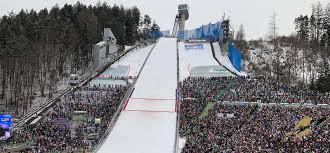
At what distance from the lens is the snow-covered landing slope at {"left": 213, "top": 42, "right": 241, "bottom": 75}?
65.8 metres

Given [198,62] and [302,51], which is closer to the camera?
[198,62]

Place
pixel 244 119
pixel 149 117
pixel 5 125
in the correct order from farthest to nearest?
1. pixel 149 117
2. pixel 244 119
3. pixel 5 125

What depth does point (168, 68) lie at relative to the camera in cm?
6359

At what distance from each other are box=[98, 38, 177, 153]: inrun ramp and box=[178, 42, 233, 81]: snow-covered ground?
7.90ft

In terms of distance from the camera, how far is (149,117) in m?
43.2

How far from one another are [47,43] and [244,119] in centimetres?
3411

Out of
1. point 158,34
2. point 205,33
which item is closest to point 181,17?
point 158,34

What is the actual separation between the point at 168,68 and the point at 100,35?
18557 millimetres

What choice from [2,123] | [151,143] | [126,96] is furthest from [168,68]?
[2,123]

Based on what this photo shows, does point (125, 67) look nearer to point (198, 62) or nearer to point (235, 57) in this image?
point (198, 62)

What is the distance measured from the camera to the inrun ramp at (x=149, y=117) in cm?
3634

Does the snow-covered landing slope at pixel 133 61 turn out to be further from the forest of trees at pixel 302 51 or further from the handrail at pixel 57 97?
the forest of trees at pixel 302 51

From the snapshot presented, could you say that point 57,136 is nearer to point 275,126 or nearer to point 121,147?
point 121,147

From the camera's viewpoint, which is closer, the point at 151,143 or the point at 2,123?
the point at 2,123
